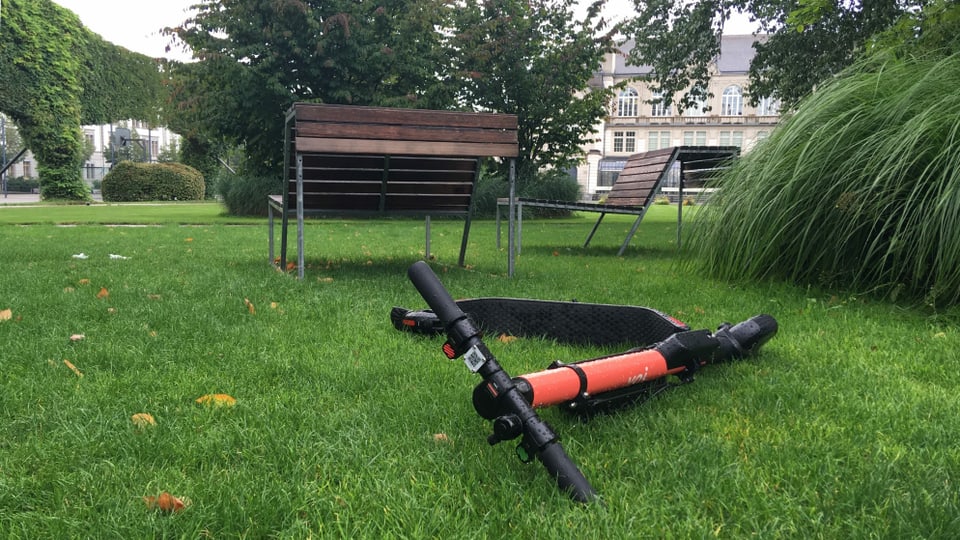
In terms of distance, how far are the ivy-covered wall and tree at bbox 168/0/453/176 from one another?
1055 centimetres

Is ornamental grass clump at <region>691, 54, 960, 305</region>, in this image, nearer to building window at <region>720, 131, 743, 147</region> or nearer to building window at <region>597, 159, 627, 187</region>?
building window at <region>597, 159, 627, 187</region>

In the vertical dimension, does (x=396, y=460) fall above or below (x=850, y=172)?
below

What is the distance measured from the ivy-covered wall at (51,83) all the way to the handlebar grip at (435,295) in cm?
2636

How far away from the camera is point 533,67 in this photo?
16344 mm

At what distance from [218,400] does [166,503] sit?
58 centimetres

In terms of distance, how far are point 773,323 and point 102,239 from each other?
23.8ft

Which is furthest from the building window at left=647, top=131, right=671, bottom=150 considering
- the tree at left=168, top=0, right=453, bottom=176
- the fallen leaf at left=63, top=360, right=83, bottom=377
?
the fallen leaf at left=63, top=360, right=83, bottom=377

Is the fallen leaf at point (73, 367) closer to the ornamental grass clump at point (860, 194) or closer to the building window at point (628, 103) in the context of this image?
the ornamental grass clump at point (860, 194)

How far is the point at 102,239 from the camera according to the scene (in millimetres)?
7305

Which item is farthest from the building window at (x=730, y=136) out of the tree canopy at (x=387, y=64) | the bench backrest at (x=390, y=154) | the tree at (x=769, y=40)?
the bench backrest at (x=390, y=154)

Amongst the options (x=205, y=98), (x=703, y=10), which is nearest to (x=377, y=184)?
(x=703, y=10)

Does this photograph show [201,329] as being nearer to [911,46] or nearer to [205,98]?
[911,46]

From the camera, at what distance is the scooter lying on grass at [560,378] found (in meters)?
1.22

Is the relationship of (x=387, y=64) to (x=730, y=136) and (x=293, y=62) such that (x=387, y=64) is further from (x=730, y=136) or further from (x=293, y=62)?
(x=730, y=136)
